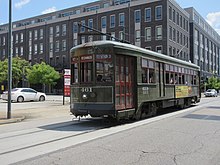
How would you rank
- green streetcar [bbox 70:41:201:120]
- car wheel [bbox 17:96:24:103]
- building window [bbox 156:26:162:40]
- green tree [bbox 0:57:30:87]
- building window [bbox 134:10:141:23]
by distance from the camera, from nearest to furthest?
green streetcar [bbox 70:41:201:120]
car wheel [bbox 17:96:24:103]
building window [bbox 156:26:162:40]
building window [bbox 134:10:141:23]
green tree [bbox 0:57:30:87]

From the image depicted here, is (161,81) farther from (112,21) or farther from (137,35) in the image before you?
(112,21)

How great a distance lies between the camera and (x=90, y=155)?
22.9 feet

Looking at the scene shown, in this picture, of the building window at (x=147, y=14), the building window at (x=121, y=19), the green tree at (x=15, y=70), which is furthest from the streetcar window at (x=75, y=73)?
the building window at (x=121, y=19)

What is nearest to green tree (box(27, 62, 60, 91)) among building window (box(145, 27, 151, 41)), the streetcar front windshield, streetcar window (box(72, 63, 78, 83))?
building window (box(145, 27, 151, 41))

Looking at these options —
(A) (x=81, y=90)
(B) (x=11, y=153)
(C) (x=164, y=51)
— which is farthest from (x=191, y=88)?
(C) (x=164, y=51)

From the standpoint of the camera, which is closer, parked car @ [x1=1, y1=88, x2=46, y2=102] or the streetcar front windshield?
the streetcar front windshield

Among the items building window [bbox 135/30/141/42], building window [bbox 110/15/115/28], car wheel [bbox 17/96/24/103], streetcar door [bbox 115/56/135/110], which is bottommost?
car wheel [bbox 17/96/24/103]

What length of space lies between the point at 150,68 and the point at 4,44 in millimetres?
72243

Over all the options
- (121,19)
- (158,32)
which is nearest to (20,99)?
(158,32)

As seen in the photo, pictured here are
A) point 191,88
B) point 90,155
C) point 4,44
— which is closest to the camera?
point 90,155

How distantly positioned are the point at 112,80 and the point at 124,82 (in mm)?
765

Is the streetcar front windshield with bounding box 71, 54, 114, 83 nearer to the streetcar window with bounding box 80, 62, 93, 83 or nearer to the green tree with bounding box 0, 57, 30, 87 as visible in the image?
the streetcar window with bounding box 80, 62, 93, 83

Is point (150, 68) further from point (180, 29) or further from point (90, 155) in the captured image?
point (180, 29)

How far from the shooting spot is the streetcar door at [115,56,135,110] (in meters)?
11.7
